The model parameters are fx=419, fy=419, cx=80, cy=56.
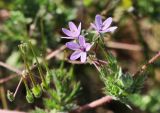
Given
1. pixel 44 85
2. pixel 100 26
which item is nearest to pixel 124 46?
pixel 44 85

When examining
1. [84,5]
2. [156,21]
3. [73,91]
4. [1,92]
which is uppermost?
[84,5]

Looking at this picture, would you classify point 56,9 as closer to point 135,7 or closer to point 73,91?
point 135,7

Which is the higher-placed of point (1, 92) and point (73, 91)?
point (1, 92)

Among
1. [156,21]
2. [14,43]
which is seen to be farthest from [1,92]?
[156,21]

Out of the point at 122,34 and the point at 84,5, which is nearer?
the point at 84,5

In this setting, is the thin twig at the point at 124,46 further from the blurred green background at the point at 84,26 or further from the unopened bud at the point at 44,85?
the unopened bud at the point at 44,85

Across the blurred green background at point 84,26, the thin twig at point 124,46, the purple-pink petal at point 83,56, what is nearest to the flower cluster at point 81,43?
the purple-pink petal at point 83,56

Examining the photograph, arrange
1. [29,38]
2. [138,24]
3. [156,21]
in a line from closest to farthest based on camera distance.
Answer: [29,38] → [156,21] → [138,24]

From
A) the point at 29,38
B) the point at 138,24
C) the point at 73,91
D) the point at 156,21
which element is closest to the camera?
the point at 73,91
